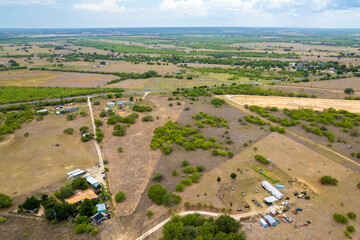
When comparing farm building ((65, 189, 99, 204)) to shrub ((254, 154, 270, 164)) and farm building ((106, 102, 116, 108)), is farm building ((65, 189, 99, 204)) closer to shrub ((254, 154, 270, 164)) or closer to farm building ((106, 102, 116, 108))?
shrub ((254, 154, 270, 164))

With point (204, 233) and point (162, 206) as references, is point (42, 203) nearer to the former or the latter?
point (162, 206)

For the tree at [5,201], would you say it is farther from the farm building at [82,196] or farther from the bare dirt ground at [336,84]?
the bare dirt ground at [336,84]

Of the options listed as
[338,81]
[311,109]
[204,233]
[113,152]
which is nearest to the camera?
[204,233]

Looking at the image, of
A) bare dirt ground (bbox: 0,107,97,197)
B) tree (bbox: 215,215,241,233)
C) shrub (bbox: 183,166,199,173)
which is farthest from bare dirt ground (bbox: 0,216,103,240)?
shrub (bbox: 183,166,199,173)

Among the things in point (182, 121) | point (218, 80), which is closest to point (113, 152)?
point (182, 121)

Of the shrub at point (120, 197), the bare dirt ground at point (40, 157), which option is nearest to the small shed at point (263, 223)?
the shrub at point (120, 197)

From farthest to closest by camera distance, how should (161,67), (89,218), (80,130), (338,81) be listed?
(161,67) < (338,81) < (80,130) < (89,218)
